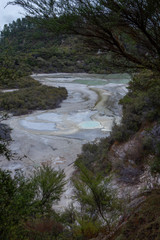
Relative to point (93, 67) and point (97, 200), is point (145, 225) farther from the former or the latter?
point (93, 67)

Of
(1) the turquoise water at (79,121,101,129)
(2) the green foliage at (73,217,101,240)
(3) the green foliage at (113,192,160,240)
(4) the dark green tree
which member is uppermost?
(4) the dark green tree

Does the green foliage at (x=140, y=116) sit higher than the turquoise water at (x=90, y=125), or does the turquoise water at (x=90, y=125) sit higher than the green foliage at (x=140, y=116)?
the green foliage at (x=140, y=116)

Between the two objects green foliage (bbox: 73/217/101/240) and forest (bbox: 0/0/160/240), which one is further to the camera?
green foliage (bbox: 73/217/101/240)

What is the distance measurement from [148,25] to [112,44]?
64cm

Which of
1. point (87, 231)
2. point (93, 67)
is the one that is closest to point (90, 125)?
point (93, 67)

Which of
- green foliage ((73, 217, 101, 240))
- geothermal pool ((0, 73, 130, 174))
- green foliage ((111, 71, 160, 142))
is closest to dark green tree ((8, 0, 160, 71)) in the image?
green foliage ((73, 217, 101, 240))

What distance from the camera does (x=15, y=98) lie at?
20047 millimetres

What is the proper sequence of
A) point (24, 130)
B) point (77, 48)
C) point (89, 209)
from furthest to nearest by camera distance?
point (24, 130), point (89, 209), point (77, 48)

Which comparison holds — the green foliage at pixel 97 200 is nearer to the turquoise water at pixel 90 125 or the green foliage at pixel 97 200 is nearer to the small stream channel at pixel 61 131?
the small stream channel at pixel 61 131

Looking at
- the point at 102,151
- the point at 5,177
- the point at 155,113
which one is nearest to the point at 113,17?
the point at 5,177

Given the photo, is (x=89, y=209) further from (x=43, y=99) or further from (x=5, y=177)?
(x=43, y=99)

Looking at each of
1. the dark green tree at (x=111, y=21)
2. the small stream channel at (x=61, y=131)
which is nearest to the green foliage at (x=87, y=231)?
the small stream channel at (x=61, y=131)

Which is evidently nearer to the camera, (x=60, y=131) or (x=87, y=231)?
(x=87, y=231)

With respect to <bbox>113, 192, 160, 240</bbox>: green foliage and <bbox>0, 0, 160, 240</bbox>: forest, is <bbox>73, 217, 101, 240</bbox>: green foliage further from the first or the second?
<bbox>113, 192, 160, 240</bbox>: green foliage
